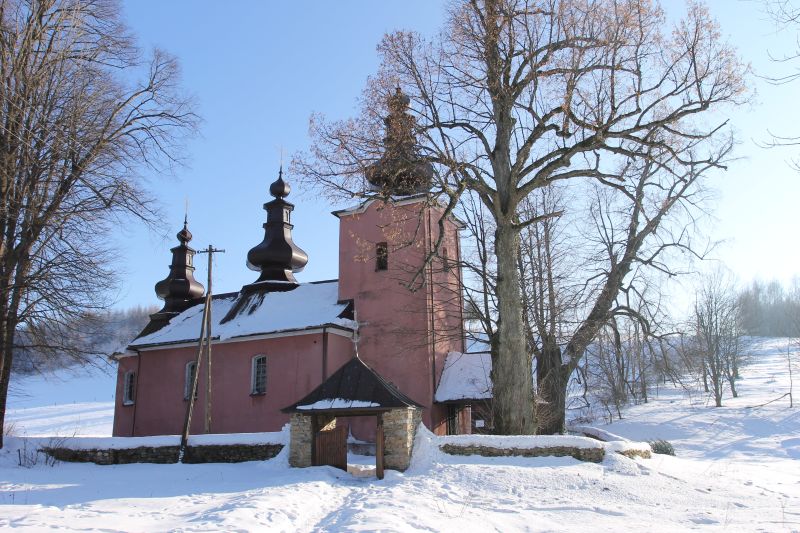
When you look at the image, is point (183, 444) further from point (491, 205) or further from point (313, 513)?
point (491, 205)

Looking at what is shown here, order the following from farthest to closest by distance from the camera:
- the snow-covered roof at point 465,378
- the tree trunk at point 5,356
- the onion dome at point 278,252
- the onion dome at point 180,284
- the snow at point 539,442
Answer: the onion dome at point 180,284 < the onion dome at point 278,252 < the snow-covered roof at point 465,378 < the tree trunk at point 5,356 < the snow at point 539,442

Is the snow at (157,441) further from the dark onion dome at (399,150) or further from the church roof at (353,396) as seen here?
the dark onion dome at (399,150)

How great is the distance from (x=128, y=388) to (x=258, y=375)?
25.1 feet

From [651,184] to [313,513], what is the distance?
12129 millimetres

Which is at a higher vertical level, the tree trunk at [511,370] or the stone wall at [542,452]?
the tree trunk at [511,370]

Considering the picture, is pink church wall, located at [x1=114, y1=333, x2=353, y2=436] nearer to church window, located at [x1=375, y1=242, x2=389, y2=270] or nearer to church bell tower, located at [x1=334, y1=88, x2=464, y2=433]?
church bell tower, located at [x1=334, y1=88, x2=464, y2=433]

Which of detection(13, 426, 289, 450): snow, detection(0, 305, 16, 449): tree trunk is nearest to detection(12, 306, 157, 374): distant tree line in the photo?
detection(0, 305, 16, 449): tree trunk

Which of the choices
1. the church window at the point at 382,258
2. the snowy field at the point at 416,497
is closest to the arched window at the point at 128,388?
the snowy field at the point at 416,497

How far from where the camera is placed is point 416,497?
10469 millimetres

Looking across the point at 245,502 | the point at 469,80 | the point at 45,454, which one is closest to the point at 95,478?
the point at 45,454

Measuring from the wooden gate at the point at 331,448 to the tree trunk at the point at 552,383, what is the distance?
681 cm

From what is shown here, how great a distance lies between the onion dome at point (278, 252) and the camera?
26875mm

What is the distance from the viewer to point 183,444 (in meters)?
15.9

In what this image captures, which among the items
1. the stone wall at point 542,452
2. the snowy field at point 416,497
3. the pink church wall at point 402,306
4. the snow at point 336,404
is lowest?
the snowy field at point 416,497
